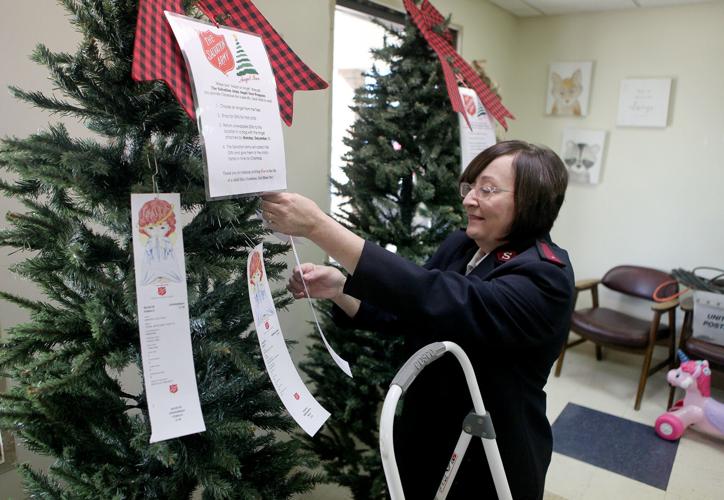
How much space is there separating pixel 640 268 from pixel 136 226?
3.97 metres

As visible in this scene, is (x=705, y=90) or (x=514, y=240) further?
(x=705, y=90)

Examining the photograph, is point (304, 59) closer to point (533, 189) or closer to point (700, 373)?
point (533, 189)

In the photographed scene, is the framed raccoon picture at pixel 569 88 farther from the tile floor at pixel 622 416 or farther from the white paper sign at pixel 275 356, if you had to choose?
the white paper sign at pixel 275 356

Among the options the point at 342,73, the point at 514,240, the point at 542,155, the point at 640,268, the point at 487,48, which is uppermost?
the point at 487,48

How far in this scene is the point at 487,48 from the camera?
3.85 meters

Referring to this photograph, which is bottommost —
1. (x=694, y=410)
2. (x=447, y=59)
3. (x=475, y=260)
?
(x=694, y=410)

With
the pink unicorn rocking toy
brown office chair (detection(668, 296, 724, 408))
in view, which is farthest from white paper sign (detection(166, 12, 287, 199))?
brown office chair (detection(668, 296, 724, 408))

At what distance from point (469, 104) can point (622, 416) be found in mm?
2397

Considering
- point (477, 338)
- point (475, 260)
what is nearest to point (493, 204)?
point (475, 260)

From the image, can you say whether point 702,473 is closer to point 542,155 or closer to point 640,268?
point 640,268

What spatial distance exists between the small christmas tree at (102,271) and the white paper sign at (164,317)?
4cm

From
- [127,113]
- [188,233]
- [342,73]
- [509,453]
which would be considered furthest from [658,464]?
[127,113]

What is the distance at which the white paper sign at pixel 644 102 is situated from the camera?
3691mm

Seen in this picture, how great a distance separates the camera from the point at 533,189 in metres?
1.18
